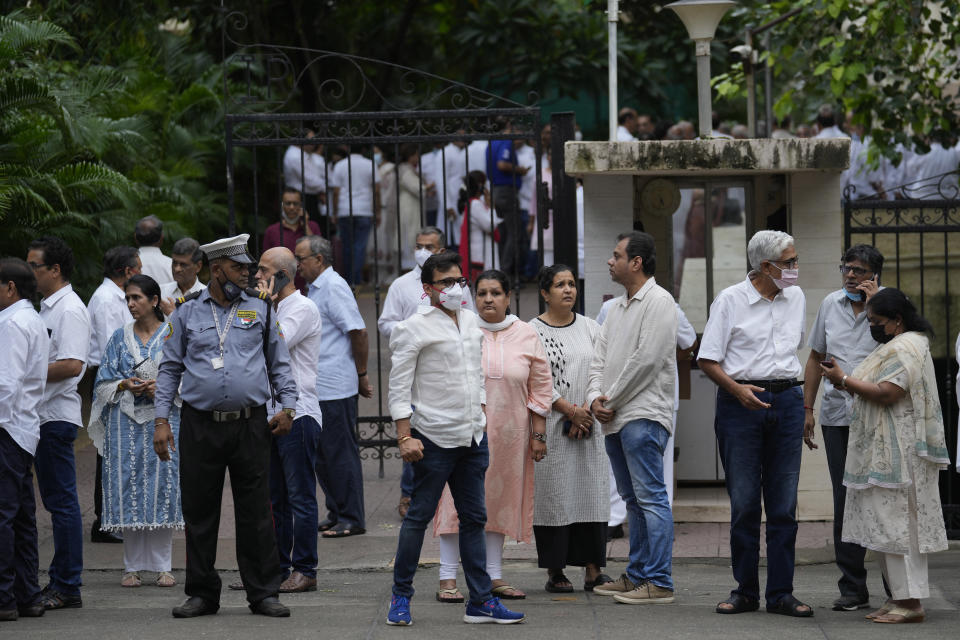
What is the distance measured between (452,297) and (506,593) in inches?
64.8

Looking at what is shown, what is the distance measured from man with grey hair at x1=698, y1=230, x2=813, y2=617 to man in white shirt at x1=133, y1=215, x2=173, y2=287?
4261 mm

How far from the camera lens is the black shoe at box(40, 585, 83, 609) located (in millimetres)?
7086

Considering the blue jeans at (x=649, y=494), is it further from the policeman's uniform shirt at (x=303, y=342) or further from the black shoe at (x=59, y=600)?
the black shoe at (x=59, y=600)

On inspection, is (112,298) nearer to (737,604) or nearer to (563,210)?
(563,210)

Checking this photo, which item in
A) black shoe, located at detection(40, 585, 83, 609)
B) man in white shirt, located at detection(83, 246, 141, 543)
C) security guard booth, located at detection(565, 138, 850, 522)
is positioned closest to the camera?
black shoe, located at detection(40, 585, 83, 609)

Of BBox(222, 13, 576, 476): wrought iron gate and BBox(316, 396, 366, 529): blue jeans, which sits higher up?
BBox(222, 13, 576, 476): wrought iron gate

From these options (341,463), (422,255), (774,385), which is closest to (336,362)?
(341,463)

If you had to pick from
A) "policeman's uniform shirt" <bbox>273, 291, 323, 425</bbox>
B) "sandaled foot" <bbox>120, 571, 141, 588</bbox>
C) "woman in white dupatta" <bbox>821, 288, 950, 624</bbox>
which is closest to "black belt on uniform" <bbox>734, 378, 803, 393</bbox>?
"woman in white dupatta" <bbox>821, 288, 950, 624</bbox>

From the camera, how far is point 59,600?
7.10m

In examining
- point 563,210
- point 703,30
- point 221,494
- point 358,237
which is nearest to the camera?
point 221,494

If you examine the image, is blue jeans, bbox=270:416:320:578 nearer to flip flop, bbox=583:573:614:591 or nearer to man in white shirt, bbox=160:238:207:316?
flip flop, bbox=583:573:614:591

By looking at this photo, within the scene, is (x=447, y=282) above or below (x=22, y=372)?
above

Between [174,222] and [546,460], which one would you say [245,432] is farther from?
[174,222]

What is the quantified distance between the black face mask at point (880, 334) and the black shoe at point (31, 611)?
14.4ft
